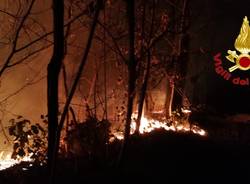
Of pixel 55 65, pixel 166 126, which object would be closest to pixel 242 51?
pixel 166 126

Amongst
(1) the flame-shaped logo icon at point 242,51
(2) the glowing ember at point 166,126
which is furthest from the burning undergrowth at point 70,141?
(1) the flame-shaped logo icon at point 242,51

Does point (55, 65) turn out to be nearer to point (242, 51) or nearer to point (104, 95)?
point (104, 95)

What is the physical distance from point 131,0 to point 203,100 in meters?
8.64

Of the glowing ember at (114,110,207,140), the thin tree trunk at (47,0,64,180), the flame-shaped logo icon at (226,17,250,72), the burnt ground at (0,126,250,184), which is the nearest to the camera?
the thin tree trunk at (47,0,64,180)

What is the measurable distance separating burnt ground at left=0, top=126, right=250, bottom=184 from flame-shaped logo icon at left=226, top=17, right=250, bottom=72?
4.30 meters

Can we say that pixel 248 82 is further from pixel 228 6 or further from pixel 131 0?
pixel 131 0

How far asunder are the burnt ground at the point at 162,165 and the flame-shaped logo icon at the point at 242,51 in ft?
14.1

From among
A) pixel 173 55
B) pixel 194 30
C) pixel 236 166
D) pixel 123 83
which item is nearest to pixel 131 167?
pixel 236 166

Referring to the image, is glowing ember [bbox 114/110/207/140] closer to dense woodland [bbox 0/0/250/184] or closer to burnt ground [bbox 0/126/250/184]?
dense woodland [bbox 0/0/250/184]

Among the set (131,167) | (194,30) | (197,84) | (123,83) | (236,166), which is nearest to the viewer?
(131,167)

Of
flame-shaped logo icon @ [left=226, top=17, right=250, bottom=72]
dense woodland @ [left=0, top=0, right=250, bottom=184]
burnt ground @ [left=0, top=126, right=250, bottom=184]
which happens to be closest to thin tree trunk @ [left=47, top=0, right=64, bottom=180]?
dense woodland @ [left=0, top=0, right=250, bottom=184]

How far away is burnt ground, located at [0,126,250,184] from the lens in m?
7.13

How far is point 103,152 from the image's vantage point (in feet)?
26.3

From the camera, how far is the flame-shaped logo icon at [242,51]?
13.8 metres
